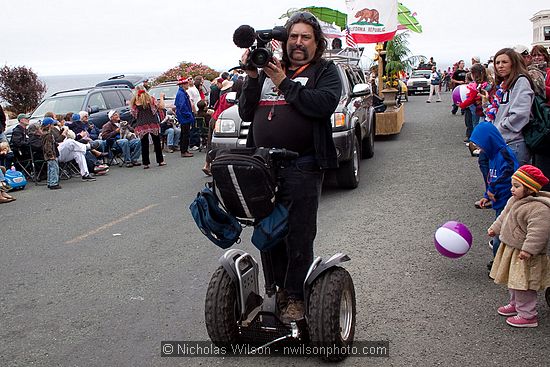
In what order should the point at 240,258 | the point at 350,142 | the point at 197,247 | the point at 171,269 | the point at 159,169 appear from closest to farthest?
the point at 240,258 → the point at 171,269 → the point at 197,247 → the point at 350,142 → the point at 159,169

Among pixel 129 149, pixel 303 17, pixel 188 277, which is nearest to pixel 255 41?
pixel 303 17

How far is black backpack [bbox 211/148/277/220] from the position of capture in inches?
128

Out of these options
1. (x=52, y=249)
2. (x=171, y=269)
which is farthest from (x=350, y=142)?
(x=52, y=249)

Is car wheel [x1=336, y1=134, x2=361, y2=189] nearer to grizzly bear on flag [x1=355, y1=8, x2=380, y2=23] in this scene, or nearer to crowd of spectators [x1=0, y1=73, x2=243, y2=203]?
crowd of spectators [x1=0, y1=73, x2=243, y2=203]

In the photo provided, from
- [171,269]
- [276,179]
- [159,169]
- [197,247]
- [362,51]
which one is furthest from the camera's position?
[362,51]

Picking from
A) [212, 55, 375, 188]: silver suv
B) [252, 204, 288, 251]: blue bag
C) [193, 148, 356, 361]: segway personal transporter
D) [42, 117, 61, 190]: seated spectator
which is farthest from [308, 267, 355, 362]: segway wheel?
[42, 117, 61, 190]: seated spectator

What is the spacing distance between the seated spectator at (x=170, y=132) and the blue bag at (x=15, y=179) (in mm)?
4652

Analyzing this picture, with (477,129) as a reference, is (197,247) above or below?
below

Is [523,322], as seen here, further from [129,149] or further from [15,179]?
[129,149]

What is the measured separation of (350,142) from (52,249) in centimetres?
439

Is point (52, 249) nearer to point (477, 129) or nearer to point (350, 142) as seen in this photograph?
point (350, 142)

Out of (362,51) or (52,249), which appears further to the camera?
(362,51)

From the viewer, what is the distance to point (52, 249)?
22.6 feet

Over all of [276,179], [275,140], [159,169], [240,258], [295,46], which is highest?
[295,46]
